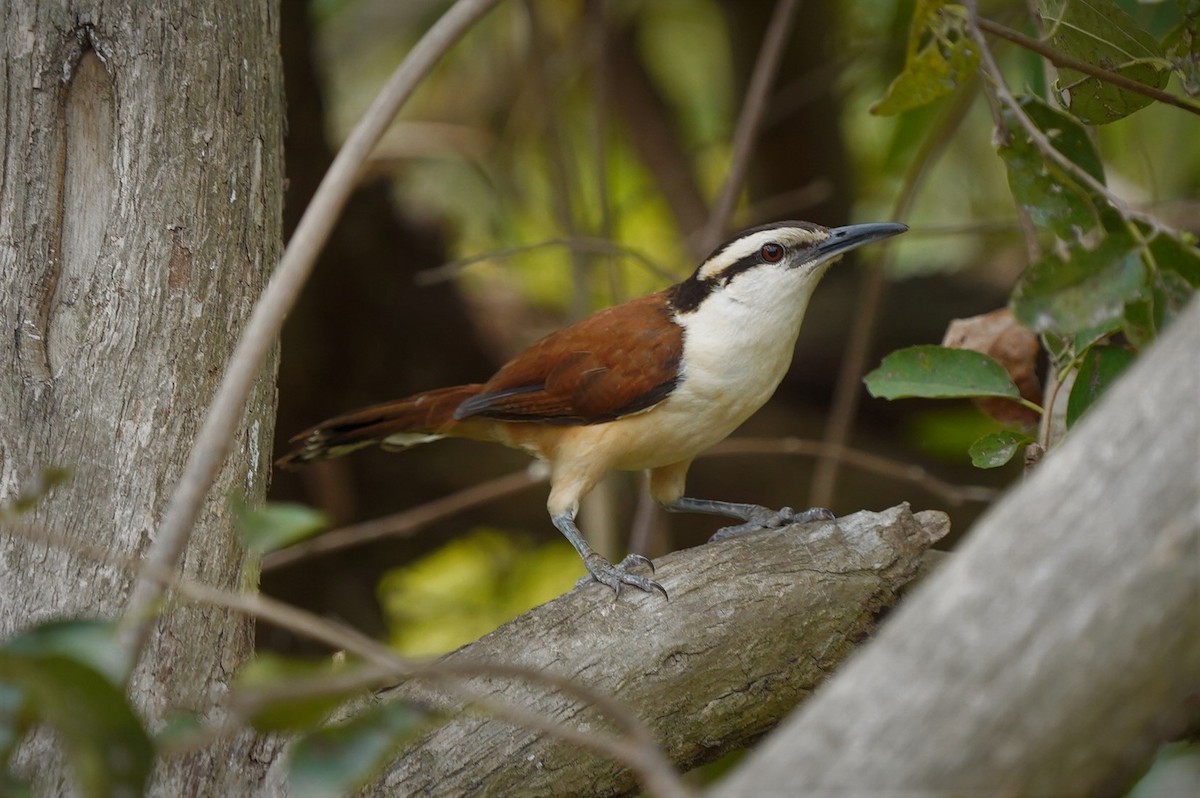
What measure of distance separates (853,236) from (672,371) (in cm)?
57

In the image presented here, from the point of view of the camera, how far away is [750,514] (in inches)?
130

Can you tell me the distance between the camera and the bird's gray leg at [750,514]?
296cm

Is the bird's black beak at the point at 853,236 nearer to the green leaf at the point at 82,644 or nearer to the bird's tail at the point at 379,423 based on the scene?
the bird's tail at the point at 379,423

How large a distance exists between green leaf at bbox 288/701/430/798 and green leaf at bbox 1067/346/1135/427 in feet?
4.45

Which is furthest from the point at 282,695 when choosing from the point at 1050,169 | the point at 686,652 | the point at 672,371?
the point at 672,371

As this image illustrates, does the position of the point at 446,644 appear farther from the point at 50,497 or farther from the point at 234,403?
the point at 234,403

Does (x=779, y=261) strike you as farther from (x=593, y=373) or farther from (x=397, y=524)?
(x=397, y=524)

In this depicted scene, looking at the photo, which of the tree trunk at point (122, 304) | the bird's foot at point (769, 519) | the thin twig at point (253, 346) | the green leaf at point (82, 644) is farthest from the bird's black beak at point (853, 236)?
the green leaf at point (82, 644)

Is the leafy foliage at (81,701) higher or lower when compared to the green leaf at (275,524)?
lower

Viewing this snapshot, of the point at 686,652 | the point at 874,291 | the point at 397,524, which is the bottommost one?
the point at 397,524

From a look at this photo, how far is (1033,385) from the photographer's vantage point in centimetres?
288

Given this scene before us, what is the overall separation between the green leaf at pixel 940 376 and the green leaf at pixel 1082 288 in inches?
24.3

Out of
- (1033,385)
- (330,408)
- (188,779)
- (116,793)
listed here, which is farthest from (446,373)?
(116,793)

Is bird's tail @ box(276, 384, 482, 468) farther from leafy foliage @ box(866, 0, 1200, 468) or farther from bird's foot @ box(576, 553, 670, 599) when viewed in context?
leafy foliage @ box(866, 0, 1200, 468)
